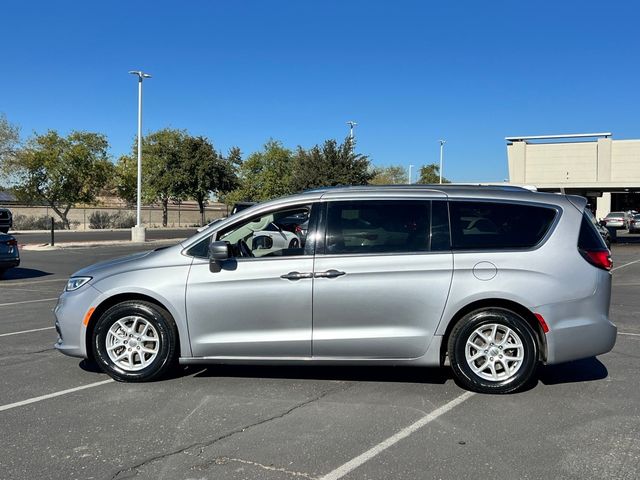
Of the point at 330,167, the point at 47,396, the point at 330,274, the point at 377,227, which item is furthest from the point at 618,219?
the point at 47,396

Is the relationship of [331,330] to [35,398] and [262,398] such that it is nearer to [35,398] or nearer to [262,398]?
[262,398]

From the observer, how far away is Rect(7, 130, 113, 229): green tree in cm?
4331

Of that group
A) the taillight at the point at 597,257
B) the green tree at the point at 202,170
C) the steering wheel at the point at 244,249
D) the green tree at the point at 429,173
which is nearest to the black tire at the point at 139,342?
the steering wheel at the point at 244,249

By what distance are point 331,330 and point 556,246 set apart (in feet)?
6.81

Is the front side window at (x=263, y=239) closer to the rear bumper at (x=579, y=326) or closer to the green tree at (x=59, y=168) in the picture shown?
the rear bumper at (x=579, y=326)

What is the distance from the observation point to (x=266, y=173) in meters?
52.6

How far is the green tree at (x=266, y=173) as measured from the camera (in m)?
52.3

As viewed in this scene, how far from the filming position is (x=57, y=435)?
13.9 ft

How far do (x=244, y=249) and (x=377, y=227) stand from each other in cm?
124

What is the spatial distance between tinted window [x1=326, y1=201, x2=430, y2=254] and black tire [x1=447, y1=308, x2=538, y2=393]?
790 millimetres

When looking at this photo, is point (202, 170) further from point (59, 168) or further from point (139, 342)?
point (139, 342)

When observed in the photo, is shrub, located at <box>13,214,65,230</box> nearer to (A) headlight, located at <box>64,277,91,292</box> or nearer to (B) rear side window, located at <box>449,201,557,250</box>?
(A) headlight, located at <box>64,277,91,292</box>

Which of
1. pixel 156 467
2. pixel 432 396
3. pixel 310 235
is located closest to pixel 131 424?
pixel 156 467

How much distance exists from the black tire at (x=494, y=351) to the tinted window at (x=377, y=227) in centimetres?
79
